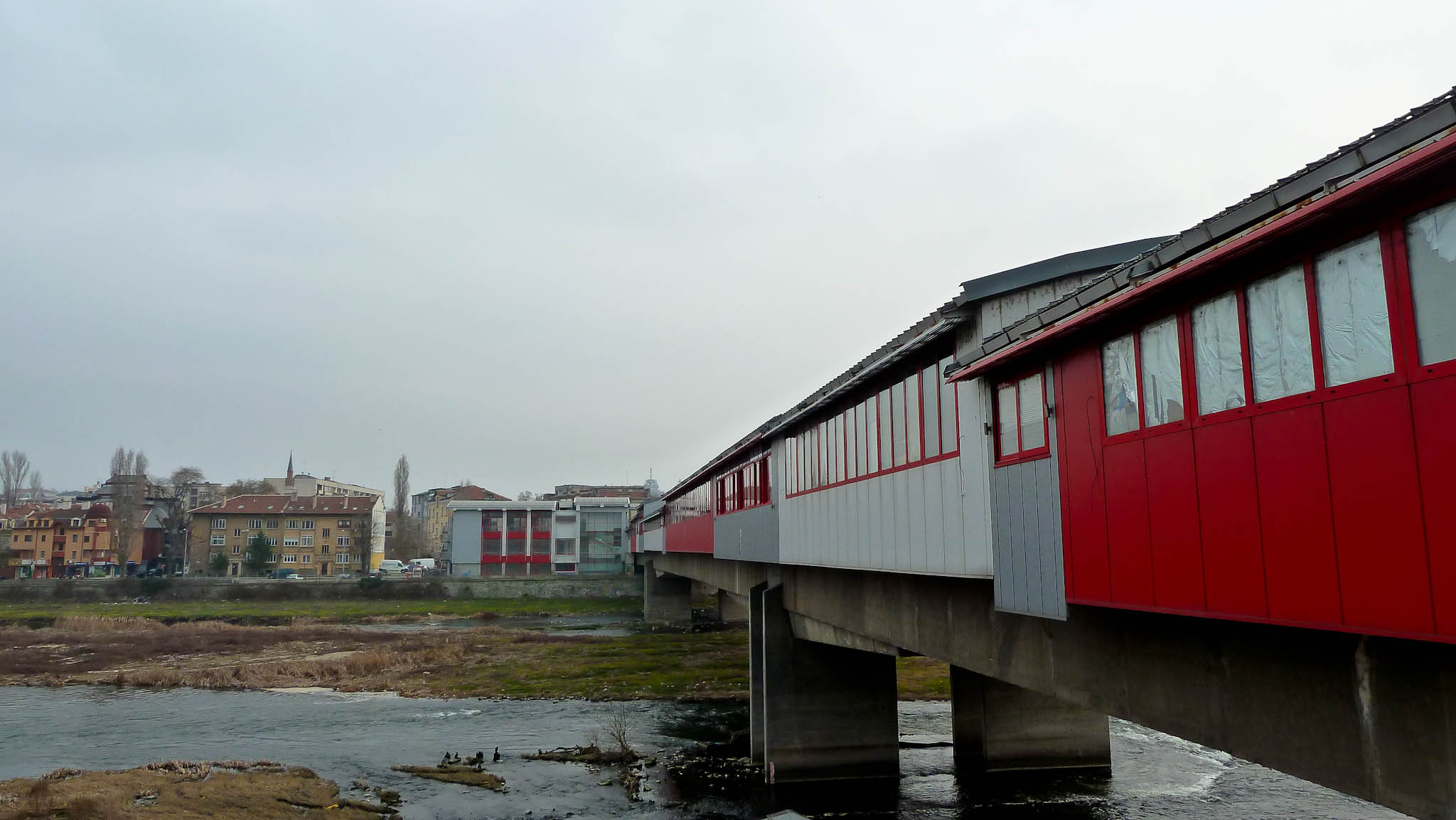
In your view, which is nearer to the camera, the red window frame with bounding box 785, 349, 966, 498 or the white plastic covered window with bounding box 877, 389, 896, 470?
the red window frame with bounding box 785, 349, 966, 498

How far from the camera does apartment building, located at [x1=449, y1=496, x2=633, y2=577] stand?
111188 mm

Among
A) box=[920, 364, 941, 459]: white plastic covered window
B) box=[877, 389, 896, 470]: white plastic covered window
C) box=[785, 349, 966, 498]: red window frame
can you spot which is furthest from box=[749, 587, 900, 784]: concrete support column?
box=[920, 364, 941, 459]: white plastic covered window

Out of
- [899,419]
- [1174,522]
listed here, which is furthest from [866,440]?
[1174,522]

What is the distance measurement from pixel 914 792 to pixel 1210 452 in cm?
1935

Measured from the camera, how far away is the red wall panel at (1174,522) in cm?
788

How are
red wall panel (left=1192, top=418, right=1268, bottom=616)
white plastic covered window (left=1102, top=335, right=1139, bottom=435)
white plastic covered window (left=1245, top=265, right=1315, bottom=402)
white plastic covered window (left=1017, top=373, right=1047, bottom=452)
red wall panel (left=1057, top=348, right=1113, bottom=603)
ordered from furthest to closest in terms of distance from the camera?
white plastic covered window (left=1017, top=373, right=1047, bottom=452) < red wall panel (left=1057, top=348, right=1113, bottom=603) < white plastic covered window (left=1102, top=335, right=1139, bottom=435) < red wall panel (left=1192, top=418, right=1268, bottom=616) < white plastic covered window (left=1245, top=265, right=1315, bottom=402)

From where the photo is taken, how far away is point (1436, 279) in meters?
5.79

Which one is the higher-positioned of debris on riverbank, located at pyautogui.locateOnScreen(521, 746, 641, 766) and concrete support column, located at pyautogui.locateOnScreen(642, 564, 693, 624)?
concrete support column, located at pyautogui.locateOnScreen(642, 564, 693, 624)

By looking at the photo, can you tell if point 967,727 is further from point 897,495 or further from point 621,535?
point 621,535

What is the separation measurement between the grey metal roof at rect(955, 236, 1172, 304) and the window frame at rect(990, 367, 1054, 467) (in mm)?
1598

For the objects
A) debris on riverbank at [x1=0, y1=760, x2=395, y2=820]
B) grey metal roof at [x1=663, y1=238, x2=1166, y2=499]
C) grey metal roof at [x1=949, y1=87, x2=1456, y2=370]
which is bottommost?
debris on riverbank at [x1=0, y1=760, x2=395, y2=820]

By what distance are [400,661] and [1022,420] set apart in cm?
4683

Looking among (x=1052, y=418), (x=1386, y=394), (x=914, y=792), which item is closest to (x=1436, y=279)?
(x=1386, y=394)

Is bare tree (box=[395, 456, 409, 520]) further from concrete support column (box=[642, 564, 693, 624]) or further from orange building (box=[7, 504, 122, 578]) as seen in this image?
concrete support column (box=[642, 564, 693, 624])
